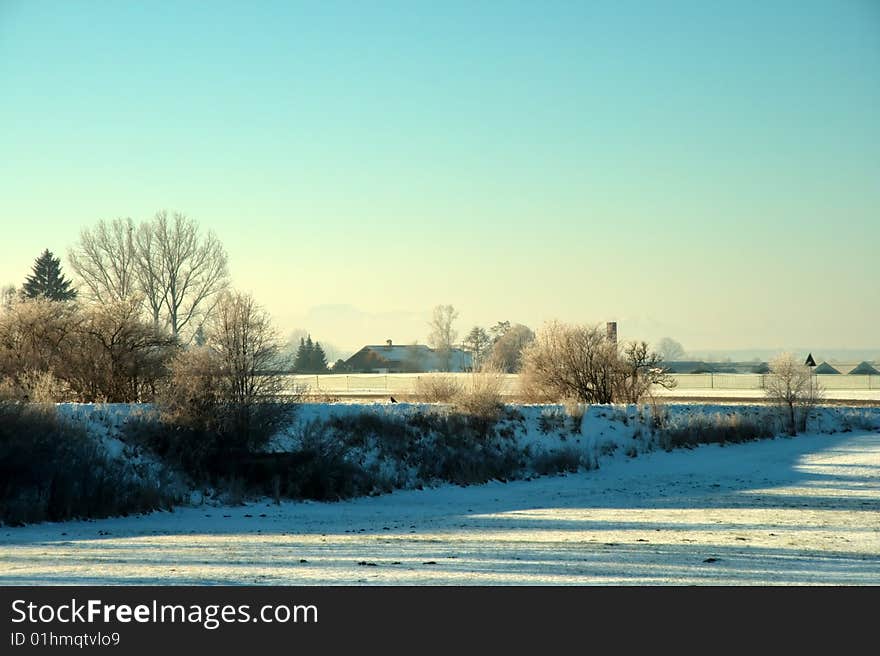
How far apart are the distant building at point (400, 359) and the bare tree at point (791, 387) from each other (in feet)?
223

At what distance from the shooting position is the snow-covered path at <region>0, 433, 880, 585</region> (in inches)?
471

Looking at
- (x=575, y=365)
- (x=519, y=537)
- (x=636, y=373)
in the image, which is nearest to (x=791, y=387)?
(x=636, y=373)

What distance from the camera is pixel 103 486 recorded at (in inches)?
854

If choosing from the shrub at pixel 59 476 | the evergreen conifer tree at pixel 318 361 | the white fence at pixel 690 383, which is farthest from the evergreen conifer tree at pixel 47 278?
the shrub at pixel 59 476

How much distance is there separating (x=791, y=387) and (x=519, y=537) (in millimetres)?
30950

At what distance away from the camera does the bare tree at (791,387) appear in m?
43.4

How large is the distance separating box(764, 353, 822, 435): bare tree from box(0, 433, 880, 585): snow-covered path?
13259 mm

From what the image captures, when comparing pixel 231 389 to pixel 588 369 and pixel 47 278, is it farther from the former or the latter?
pixel 47 278

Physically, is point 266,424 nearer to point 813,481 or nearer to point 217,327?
point 217,327

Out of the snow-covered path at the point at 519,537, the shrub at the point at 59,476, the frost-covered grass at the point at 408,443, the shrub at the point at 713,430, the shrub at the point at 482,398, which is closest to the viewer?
the snow-covered path at the point at 519,537

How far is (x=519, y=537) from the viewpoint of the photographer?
657 inches

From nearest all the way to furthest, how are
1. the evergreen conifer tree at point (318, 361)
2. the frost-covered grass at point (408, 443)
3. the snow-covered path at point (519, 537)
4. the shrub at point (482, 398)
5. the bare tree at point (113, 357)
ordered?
the snow-covered path at point (519, 537)
the frost-covered grass at point (408, 443)
the shrub at point (482, 398)
the bare tree at point (113, 357)
the evergreen conifer tree at point (318, 361)

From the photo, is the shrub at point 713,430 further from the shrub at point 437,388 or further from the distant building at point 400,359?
the distant building at point 400,359
